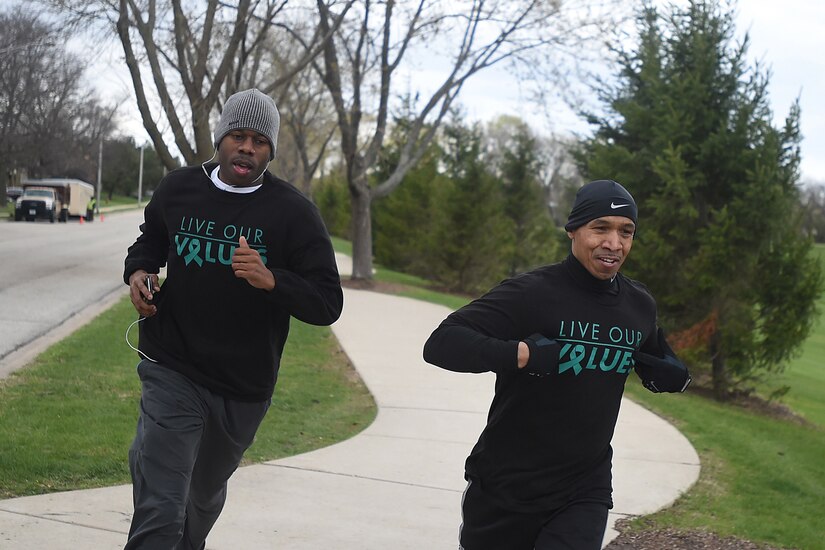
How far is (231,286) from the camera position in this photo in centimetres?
368

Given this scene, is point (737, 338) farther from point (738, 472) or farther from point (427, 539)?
point (427, 539)

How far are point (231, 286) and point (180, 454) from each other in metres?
0.62

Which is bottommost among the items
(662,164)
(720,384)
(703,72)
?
(720,384)

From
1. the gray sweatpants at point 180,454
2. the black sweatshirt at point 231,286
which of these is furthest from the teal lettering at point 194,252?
the gray sweatpants at point 180,454

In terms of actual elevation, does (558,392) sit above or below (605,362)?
below

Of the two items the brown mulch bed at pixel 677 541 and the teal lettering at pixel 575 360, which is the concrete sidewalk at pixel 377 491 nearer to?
the brown mulch bed at pixel 677 541

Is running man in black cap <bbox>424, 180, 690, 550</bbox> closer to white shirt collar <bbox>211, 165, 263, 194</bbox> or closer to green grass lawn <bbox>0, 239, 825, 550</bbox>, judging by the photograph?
white shirt collar <bbox>211, 165, 263, 194</bbox>

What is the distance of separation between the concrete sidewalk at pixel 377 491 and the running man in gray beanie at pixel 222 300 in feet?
3.77

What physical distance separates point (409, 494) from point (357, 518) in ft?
2.18

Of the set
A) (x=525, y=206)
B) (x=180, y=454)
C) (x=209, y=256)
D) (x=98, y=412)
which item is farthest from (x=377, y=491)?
(x=525, y=206)

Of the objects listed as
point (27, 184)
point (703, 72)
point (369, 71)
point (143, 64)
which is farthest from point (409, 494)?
point (27, 184)

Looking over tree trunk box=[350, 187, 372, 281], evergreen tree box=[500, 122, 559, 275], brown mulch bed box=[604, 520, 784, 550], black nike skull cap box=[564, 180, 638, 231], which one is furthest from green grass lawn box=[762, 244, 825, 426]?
black nike skull cap box=[564, 180, 638, 231]

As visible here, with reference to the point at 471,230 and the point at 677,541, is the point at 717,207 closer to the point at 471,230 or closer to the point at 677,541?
the point at 677,541

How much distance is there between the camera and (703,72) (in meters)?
13.3
